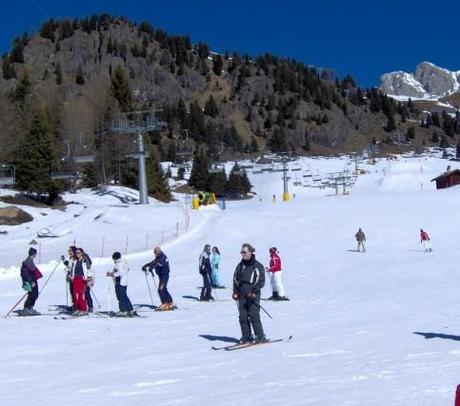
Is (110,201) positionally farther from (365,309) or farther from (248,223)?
(365,309)

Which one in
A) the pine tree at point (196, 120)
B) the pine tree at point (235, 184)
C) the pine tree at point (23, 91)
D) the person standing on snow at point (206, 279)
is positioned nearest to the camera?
the person standing on snow at point (206, 279)

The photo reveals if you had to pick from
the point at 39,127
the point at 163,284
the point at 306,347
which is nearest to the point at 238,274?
the point at 306,347

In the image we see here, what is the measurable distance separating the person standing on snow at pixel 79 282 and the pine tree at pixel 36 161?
42.8 metres

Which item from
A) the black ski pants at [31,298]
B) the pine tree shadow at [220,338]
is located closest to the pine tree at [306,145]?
the black ski pants at [31,298]

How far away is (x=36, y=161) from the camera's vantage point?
58.4m

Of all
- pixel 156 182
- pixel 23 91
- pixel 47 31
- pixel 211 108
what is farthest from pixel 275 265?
pixel 47 31

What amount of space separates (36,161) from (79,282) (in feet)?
148

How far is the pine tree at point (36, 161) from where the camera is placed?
57250mm

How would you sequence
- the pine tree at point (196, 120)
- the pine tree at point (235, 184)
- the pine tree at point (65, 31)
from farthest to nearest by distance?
the pine tree at point (65, 31) < the pine tree at point (196, 120) < the pine tree at point (235, 184)

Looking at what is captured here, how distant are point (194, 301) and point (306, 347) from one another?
8505mm

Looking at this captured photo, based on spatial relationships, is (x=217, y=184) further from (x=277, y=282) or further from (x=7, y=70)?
(x=7, y=70)

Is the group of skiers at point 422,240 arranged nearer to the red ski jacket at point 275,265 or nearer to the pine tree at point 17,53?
the red ski jacket at point 275,265

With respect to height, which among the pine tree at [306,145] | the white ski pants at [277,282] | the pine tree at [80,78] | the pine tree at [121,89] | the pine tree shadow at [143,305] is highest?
the pine tree at [80,78]

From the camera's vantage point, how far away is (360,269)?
27.3 metres
